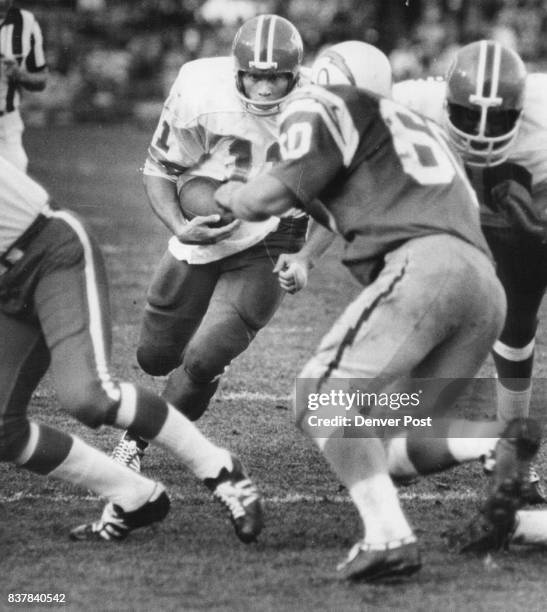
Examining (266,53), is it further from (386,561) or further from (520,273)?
(386,561)

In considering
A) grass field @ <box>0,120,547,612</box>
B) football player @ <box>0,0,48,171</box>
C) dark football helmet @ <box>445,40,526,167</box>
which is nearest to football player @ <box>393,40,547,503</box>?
dark football helmet @ <box>445,40,526,167</box>

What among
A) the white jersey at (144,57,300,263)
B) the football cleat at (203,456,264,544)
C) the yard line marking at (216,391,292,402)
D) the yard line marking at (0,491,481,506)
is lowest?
the yard line marking at (216,391,292,402)

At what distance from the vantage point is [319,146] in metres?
3.43

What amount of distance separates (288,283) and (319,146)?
73 cm

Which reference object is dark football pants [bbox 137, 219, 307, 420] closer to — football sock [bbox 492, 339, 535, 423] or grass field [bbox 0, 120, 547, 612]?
grass field [bbox 0, 120, 547, 612]

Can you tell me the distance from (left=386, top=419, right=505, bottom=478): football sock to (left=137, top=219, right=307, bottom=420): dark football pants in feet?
3.17

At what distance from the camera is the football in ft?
15.0

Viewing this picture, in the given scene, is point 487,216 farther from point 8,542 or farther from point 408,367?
point 8,542

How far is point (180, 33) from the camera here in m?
17.8

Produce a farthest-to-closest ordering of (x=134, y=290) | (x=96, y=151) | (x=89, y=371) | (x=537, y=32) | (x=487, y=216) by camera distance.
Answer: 1. (x=537, y=32)
2. (x=96, y=151)
3. (x=134, y=290)
4. (x=487, y=216)
5. (x=89, y=371)

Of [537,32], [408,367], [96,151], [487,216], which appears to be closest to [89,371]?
[408,367]

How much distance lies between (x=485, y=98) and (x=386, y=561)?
4.57 feet

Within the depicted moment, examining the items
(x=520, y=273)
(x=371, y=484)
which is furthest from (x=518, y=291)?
(x=371, y=484)

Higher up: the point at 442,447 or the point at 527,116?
the point at 527,116
